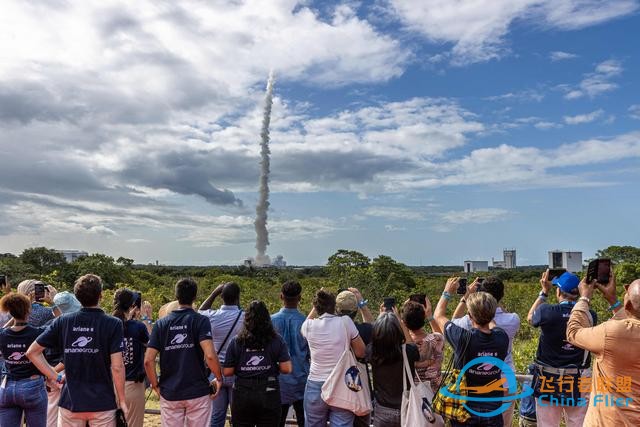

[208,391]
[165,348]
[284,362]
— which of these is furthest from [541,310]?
[165,348]

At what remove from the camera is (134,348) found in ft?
16.9

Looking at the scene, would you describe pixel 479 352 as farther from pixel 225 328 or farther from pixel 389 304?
pixel 225 328

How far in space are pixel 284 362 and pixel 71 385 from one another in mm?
1769

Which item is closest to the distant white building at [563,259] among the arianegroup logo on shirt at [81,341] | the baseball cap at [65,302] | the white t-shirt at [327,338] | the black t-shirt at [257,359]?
the white t-shirt at [327,338]

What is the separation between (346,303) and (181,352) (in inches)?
60.4

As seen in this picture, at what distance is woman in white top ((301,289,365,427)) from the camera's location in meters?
4.84

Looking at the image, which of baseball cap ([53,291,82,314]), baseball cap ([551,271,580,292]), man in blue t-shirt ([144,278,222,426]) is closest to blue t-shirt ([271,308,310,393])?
man in blue t-shirt ([144,278,222,426])

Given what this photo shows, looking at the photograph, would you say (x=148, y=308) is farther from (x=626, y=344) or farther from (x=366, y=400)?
(x=626, y=344)

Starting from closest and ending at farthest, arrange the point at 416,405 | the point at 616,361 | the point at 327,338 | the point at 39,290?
1. the point at 616,361
2. the point at 416,405
3. the point at 327,338
4. the point at 39,290

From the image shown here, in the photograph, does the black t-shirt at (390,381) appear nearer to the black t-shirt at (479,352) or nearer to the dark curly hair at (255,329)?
the black t-shirt at (479,352)

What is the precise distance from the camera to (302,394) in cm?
547

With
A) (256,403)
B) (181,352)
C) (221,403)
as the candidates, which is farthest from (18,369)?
(256,403)

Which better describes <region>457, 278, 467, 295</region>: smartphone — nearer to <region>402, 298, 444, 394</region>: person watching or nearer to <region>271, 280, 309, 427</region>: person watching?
<region>402, 298, 444, 394</region>: person watching

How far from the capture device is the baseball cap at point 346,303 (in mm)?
4984
